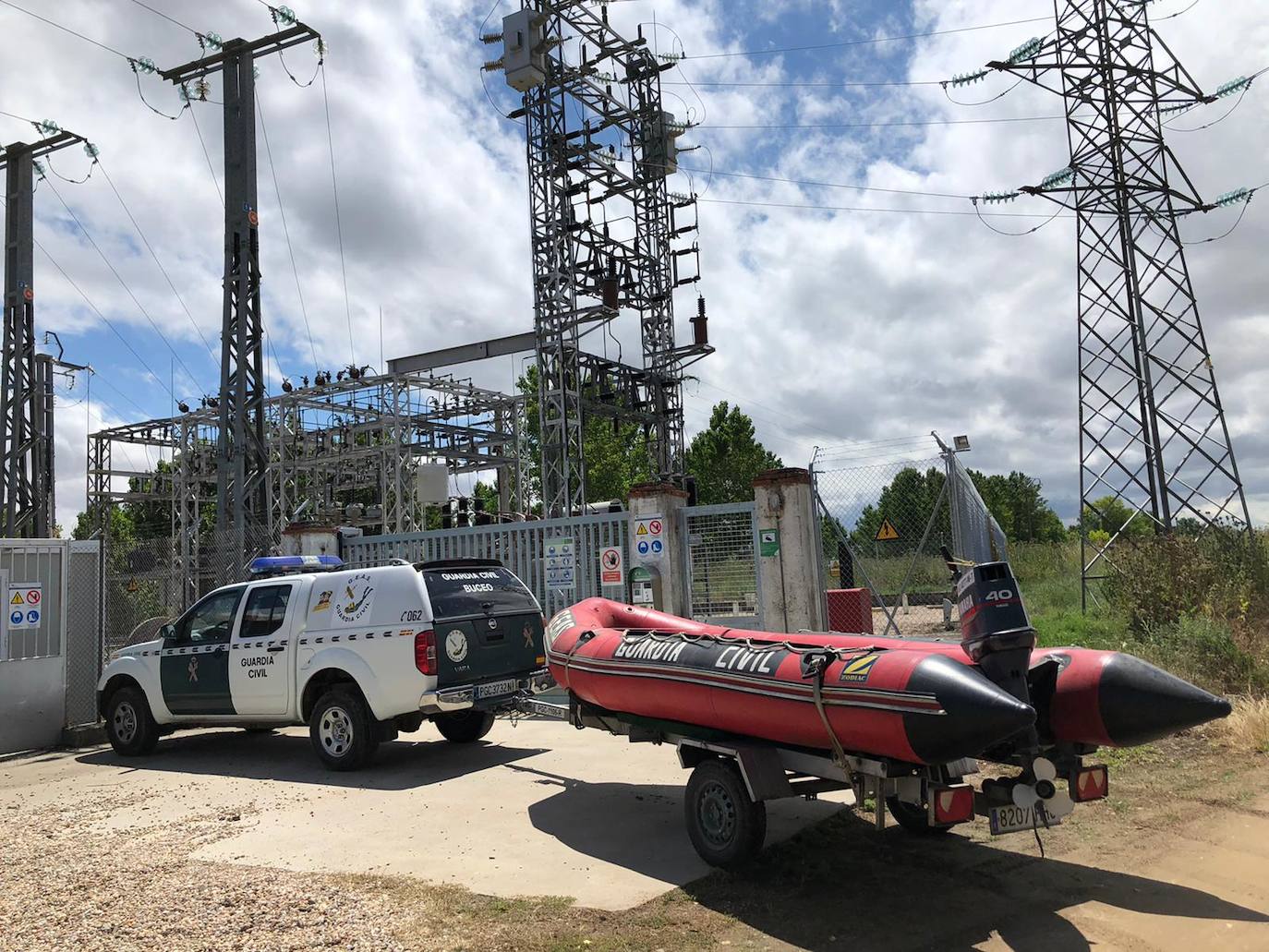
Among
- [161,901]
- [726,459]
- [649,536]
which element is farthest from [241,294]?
[726,459]

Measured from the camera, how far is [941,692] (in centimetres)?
457

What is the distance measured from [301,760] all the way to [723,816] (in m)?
5.55

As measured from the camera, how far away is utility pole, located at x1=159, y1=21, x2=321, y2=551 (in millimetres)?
16297

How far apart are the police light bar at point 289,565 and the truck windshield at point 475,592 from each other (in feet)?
7.28

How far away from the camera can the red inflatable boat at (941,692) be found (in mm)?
4570

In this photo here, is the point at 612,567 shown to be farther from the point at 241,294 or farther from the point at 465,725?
the point at 241,294

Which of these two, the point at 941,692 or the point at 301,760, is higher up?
the point at 941,692

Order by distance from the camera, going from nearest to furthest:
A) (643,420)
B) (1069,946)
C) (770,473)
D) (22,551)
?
(1069,946)
(770,473)
(22,551)
(643,420)

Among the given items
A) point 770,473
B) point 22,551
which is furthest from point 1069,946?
point 22,551

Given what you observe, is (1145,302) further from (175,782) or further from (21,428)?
(21,428)

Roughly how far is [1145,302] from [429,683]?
12.6 m

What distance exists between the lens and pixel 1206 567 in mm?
11859

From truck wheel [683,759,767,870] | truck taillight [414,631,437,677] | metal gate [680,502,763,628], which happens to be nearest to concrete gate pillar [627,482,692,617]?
metal gate [680,502,763,628]

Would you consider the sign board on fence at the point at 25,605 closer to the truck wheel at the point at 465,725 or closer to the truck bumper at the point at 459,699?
the truck wheel at the point at 465,725
